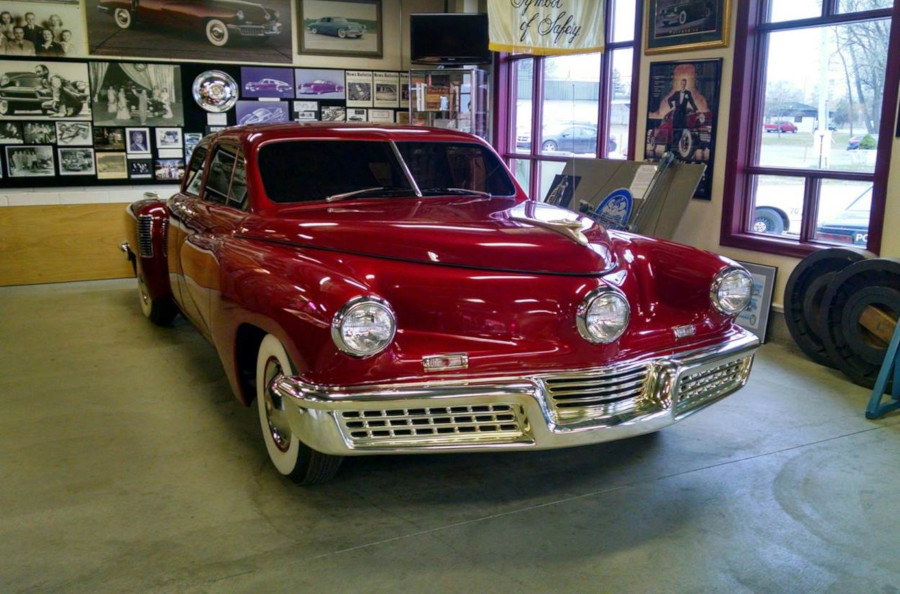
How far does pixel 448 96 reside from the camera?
25.9 feet

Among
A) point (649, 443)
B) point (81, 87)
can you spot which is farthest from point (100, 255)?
point (649, 443)

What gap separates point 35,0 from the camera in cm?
695

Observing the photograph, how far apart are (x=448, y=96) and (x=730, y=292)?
5.36 metres

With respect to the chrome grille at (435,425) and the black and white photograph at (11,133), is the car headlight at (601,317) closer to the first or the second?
the chrome grille at (435,425)

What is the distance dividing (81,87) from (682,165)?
5558mm

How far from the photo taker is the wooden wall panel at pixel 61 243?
22.6 feet

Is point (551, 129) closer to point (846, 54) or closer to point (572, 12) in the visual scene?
point (572, 12)

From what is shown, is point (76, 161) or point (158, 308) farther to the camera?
point (76, 161)

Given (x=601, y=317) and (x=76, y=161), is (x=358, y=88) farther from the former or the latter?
(x=601, y=317)

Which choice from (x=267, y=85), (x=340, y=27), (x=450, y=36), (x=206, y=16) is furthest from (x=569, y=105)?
(x=206, y=16)

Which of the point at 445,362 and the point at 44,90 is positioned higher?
the point at 44,90

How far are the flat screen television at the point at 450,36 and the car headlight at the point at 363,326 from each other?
5.84 metres

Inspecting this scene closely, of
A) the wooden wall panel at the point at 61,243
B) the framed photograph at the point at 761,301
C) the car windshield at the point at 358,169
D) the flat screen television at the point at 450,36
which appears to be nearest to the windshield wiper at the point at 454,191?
the car windshield at the point at 358,169

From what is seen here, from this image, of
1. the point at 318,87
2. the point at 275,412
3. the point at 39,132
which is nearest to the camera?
the point at 275,412
